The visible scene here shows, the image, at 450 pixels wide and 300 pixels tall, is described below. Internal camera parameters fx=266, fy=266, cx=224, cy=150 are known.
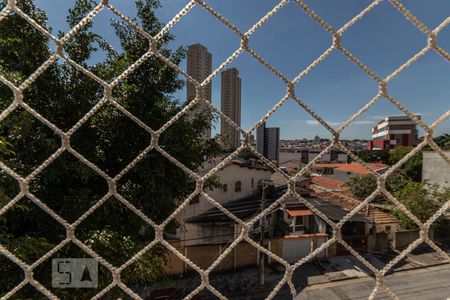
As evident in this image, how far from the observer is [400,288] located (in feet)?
15.2

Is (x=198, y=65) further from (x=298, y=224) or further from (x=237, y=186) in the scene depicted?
(x=298, y=224)

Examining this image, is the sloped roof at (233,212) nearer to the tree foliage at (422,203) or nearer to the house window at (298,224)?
the house window at (298,224)

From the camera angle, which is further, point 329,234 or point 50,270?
point 329,234

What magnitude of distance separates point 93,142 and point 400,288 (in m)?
5.40

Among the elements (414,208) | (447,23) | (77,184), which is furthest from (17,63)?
(414,208)

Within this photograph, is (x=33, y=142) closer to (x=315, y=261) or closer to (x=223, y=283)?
(x=223, y=283)

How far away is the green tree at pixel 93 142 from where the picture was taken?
5.13ft

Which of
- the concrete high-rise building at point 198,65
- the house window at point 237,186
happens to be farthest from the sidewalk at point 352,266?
the concrete high-rise building at point 198,65

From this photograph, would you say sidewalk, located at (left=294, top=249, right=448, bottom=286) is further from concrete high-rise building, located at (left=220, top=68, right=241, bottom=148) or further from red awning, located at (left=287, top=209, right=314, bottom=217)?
concrete high-rise building, located at (left=220, top=68, right=241, bottom=148)

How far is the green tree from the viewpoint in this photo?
1.56 metres

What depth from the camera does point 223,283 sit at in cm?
458

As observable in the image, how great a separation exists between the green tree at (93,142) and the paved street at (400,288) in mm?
3379

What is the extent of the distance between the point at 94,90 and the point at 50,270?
3.93 ft

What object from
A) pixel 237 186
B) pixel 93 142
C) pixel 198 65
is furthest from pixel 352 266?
pixel 93 142
